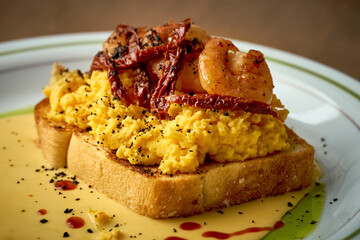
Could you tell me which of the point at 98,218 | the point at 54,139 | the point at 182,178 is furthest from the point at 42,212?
the point at 182,178

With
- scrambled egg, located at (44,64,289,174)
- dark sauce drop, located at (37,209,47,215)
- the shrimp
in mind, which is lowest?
dark sauce drop, located at (37,209,47,215)

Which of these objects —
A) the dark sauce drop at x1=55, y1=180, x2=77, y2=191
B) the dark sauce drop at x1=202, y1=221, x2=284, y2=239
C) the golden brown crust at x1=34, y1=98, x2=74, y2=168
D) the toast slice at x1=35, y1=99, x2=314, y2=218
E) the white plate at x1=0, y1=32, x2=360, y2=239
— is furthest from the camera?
the golden brown crust at x1=34, y1=98, x2=74, y2=168

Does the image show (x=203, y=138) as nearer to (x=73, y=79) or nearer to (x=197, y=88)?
(x=197, y=88)

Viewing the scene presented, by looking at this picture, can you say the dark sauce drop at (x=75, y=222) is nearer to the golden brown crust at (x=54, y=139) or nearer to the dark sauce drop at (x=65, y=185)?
the dark sauce drop at (x=65, y=185)

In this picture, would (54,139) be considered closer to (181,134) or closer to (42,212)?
(42,212)

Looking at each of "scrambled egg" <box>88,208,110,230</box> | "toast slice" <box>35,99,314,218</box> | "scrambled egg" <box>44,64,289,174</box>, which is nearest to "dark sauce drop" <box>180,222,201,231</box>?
"toast slice" <box>35,99,314,218</box>

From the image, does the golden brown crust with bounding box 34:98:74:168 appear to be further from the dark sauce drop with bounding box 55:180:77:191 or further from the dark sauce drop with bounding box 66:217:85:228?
the dark sauce drop with bounding box 66:217:85:228

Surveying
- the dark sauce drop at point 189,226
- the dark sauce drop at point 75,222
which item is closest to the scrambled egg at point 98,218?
the dark sauce drop at point 75,222
